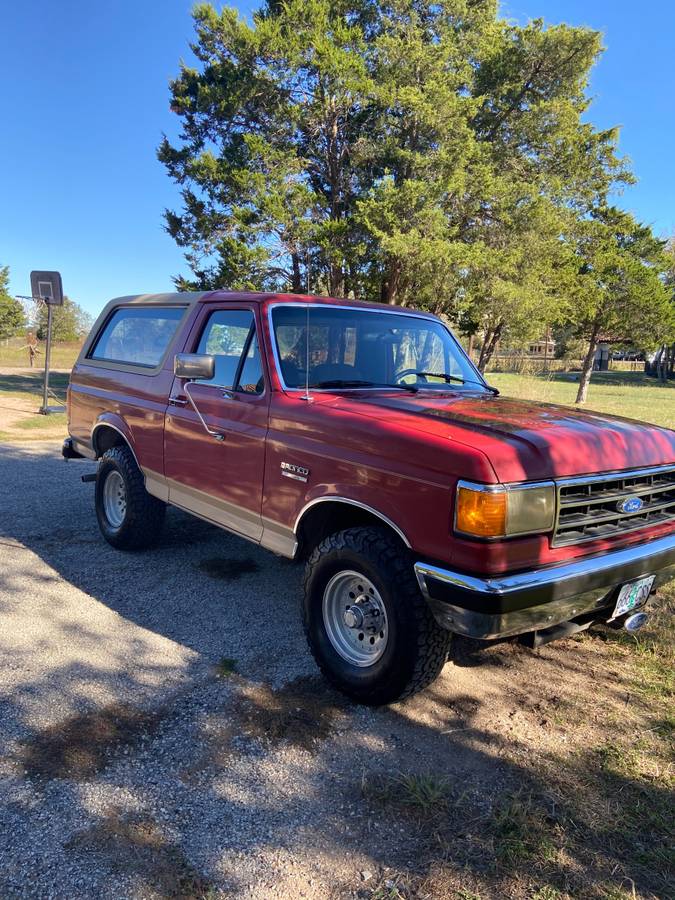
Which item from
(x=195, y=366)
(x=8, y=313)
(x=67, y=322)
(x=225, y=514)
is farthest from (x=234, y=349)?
(x=67, y=322)

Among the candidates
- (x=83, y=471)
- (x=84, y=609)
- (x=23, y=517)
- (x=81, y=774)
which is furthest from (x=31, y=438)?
(x=81, y=774)

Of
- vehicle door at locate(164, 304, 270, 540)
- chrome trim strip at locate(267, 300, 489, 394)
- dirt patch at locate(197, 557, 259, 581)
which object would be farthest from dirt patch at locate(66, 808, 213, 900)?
dirt patch at locate(197, 557, 259, 581)

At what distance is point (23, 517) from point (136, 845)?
4595 millimetres

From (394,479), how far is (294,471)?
0.72 m

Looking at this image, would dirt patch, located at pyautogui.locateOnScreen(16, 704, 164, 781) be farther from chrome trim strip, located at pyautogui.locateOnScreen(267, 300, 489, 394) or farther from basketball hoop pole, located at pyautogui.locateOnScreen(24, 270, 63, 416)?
basketball hoop pole, located at pyautogui.locateOnScreen(24, 270, 63, 416)

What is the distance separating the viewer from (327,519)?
3293mm

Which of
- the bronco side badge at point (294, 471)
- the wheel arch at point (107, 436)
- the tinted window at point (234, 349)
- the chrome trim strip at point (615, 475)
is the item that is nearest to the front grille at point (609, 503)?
the chrome trim strip at point (615, 475)

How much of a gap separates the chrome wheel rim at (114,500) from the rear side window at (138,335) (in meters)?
1.00

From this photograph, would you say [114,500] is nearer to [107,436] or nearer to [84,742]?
[107,436]

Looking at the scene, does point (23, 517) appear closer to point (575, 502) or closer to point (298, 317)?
point (298, 317)

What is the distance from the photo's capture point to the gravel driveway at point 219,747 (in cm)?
207

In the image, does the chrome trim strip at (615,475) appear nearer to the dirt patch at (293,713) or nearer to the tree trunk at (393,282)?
the dirt patch at (293,713)

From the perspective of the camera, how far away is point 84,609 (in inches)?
158

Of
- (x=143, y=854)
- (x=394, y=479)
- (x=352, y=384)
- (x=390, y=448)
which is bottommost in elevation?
(x=143, y=854)
